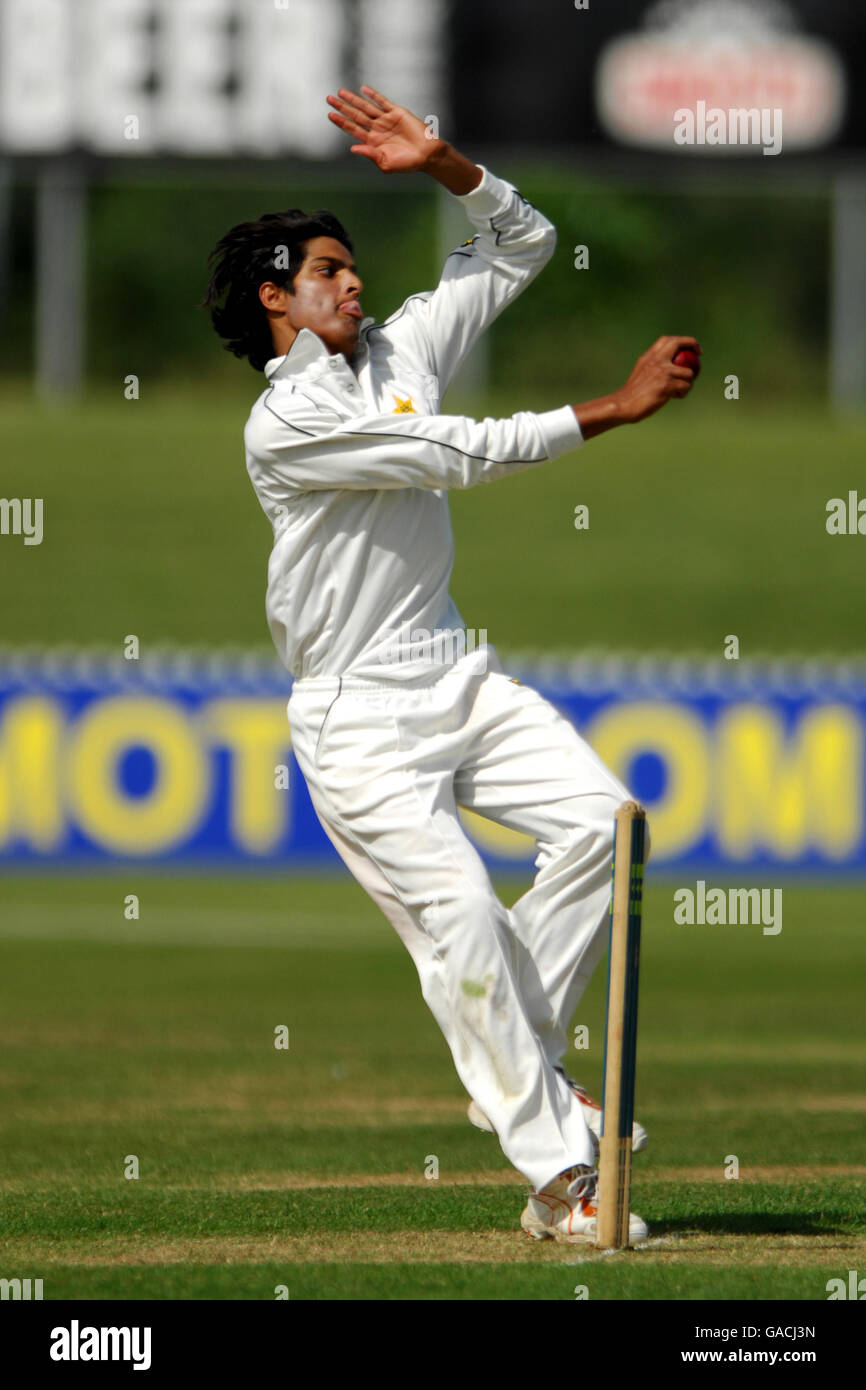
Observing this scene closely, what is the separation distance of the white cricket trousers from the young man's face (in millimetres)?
999

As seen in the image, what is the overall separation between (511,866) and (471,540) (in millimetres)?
10657

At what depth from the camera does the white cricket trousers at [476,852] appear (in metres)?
5.80

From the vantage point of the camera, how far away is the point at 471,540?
86.3ft

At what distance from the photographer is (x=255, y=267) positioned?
6277 mm

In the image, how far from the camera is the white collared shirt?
19.2ft

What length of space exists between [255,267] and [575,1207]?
2777 millimetres

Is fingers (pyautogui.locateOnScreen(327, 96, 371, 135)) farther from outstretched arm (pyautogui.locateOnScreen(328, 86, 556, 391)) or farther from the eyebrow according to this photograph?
the eyebrow

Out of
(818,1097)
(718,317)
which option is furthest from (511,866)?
(718,317)

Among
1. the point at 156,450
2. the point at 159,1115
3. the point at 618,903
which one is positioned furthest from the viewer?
the point at 156,450

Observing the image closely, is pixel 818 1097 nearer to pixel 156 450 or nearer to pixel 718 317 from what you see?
pixel 156 450

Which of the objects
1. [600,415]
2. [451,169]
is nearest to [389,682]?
[600,415]

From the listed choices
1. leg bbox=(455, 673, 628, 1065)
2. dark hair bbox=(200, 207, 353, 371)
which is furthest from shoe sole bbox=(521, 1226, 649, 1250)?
dark hair bbox=(200, 207, 353, 371)

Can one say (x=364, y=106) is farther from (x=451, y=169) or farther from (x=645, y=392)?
(x=645, y=392)

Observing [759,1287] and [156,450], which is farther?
[156,450]
